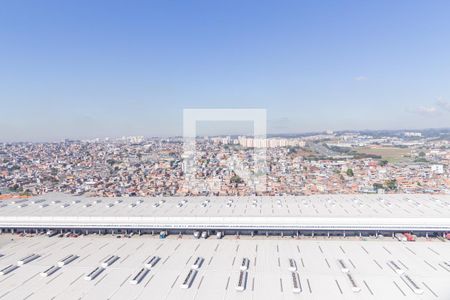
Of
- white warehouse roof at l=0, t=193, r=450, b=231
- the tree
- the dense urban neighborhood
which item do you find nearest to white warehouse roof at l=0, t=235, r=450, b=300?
white warehouse roof at l=0, t=193, r=450, b=231

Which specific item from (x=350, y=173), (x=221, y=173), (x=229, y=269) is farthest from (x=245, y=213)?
(x=350, y=173)

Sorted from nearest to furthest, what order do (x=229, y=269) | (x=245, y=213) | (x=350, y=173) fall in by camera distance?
(x=229, y=269) → (x=245, y=213) → (x=350, y=173)

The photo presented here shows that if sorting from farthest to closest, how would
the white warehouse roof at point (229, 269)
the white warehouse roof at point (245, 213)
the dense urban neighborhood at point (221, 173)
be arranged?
1. the dense urban neighborhood at point (221, 173)
2. the white warehouse roof at point (245, 213)
3. the white warehouse roof at point (229, 269)

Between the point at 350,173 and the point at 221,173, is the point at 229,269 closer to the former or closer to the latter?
the point at 221,173

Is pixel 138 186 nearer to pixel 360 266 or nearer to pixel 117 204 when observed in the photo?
pixel 117 204

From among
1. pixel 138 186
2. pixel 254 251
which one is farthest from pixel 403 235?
pixel 138 186

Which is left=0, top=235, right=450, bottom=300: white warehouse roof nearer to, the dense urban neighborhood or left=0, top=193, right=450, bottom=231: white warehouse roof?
left=0, top=193, right=450, bottom=231: white warehouse roof

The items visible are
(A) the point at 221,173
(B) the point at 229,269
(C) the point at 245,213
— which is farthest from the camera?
(A) the point at 221,173

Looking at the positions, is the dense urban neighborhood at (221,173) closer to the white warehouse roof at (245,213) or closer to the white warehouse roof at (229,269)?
the white warehouse roof at (245,213)

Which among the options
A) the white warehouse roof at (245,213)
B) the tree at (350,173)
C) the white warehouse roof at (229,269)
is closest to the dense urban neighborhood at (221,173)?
the tree at (350,173)
